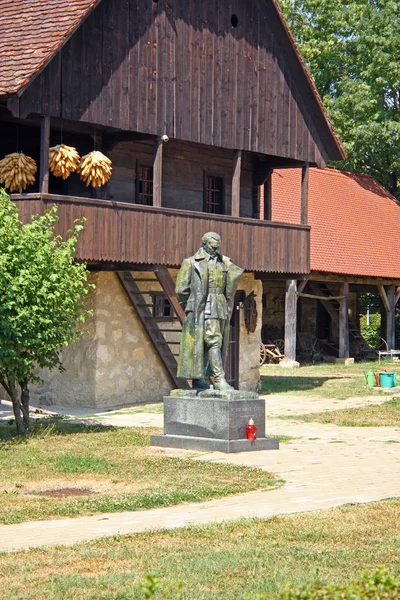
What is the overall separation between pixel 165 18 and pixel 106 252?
5.00 meters

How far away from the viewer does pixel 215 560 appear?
7.97 m

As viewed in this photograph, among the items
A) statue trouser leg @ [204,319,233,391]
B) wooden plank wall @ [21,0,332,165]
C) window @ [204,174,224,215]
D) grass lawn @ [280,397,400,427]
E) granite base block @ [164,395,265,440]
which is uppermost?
wooden plank wall @ [21,0,332,165]

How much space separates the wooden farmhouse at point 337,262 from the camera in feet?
111

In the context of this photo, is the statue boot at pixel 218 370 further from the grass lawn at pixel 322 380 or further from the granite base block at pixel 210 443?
the grass lawn at pixel 322 380

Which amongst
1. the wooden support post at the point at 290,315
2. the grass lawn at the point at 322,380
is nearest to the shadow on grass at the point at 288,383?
the grass lawn at the point at 322,380

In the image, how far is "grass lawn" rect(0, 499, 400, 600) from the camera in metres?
7.18

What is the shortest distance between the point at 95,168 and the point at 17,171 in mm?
1464

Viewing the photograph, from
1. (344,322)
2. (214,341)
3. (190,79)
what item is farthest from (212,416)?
(344,322)

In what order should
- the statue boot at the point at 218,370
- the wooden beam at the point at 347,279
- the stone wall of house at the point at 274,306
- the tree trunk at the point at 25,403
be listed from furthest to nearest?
1. the stone wall of house at the point at 274,306
2. the wooden beam at the point at 347,279
3. the tree trunk at the point at 25,403
4. the statue boot at the point at 218,370

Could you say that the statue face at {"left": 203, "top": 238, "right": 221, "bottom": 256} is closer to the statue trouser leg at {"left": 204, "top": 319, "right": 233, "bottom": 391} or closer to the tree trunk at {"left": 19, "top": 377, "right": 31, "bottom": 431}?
the statue trouser leg at {"left": 204, "top": 319, "right": 233, "bottom": 391}

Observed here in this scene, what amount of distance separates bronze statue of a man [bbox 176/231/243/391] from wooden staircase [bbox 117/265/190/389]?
558cm

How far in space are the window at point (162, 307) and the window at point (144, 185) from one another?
6.19ft

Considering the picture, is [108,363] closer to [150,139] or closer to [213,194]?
[150,139]

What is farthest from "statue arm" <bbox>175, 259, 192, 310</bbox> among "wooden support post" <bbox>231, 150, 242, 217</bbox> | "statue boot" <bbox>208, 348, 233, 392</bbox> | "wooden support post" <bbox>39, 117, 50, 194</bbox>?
"wooden support post" <bbox>231, 150, 242, 217</bbox>
